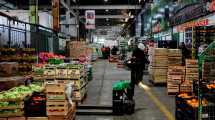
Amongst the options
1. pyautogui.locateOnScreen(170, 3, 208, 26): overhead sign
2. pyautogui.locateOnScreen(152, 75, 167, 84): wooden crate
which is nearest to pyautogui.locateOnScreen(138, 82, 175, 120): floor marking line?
pyautogui.locateOnScreen(152, 75, 167, 84): wooden crate

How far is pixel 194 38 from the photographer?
51.6 ft

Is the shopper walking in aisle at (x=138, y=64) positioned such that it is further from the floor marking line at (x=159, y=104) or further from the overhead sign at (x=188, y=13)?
the overhead sign at (x=188, y=13)

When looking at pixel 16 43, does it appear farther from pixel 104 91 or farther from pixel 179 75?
pixel 179 75

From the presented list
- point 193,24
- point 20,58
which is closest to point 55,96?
point 20,58

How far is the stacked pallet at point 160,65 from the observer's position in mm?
18438

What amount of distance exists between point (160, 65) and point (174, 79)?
3149 millimetres

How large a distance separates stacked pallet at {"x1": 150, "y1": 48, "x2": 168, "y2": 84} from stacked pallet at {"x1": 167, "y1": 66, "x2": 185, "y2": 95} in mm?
2763

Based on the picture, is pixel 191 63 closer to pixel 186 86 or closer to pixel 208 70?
pixel 186 86

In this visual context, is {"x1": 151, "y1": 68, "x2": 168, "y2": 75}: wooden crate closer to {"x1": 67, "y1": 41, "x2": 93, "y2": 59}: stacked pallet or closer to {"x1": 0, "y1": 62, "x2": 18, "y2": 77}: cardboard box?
{"x1": 0, "y1": 62, "x2": 18, "y2": 77}: cardboard box

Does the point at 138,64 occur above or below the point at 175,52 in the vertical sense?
below

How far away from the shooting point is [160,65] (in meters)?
18.4

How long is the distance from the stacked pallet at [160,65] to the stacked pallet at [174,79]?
9.07 feet

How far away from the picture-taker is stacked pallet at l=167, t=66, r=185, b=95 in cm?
1518

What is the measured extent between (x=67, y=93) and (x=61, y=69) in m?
4.10
